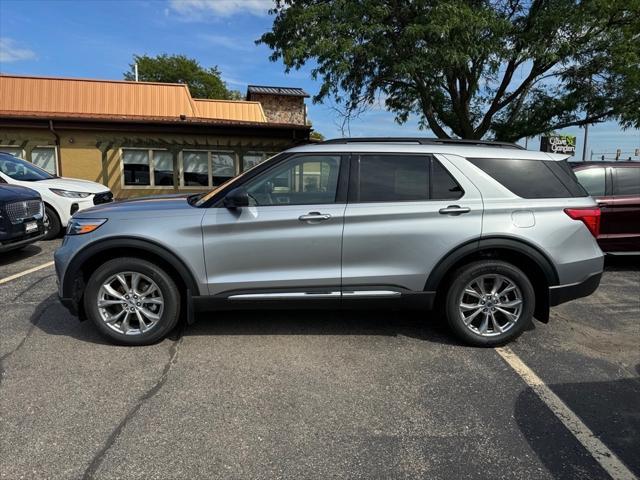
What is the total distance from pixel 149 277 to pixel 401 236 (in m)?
2.14

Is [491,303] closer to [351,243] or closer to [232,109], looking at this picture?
[351,243]

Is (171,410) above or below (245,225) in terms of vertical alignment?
below

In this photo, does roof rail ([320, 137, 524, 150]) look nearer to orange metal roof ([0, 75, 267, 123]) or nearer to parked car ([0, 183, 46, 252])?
parked car ([0, 183, 46, 252])

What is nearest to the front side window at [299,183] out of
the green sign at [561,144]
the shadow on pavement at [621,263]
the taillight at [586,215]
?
the taillight at [586,215]

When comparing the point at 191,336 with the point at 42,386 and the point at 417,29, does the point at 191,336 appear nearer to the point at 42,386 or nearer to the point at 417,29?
the point at 42,386

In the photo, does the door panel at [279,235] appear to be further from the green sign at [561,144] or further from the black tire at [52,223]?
the green sign at [561,144]

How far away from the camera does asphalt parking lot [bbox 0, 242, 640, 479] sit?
256 cm

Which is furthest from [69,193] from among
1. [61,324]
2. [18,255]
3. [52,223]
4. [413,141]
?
[413,141]

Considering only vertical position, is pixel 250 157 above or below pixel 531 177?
above

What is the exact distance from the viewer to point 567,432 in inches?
112

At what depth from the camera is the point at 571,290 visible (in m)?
4.05

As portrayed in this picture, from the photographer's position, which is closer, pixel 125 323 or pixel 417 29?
pixel 125 323

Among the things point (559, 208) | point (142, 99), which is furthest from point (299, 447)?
point (142, 99)

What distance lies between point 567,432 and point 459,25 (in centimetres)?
1027
